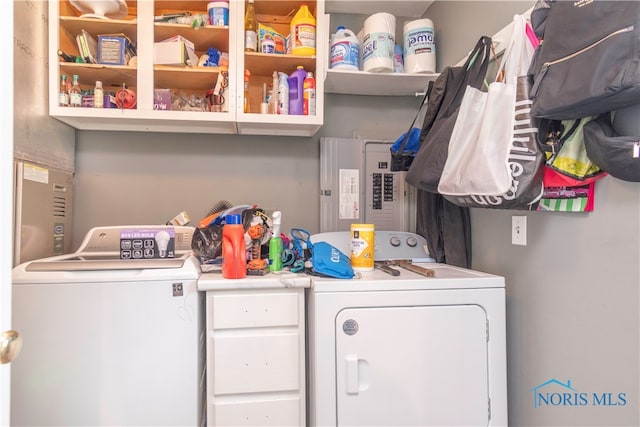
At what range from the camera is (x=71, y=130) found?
1.82 meters

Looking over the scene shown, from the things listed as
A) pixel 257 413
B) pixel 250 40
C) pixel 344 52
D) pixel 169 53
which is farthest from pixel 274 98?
pixel 257 413

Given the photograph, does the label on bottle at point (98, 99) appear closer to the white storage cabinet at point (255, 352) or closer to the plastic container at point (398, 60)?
the white storage cabinet at point (255, 352)

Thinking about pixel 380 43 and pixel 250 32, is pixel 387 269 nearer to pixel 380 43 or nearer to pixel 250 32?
pixel 380 43

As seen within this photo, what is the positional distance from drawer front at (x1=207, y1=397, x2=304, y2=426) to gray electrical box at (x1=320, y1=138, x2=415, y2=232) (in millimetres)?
1004

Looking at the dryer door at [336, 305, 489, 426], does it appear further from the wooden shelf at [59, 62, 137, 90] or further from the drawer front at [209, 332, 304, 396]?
the wooden shelf at [59, 62, 137, 90]

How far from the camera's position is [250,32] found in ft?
5.46

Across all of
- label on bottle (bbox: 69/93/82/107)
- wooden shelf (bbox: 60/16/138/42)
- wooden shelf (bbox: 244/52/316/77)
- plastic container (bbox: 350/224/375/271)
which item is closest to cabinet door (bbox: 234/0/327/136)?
wooden shelf (bbox: 244/52/316/77)

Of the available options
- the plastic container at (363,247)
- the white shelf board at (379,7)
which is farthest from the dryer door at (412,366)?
the white shelf board at (379,7)

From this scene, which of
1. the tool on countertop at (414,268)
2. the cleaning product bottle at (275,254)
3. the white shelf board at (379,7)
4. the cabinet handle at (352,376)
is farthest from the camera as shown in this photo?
the white shelf board at (379,7)

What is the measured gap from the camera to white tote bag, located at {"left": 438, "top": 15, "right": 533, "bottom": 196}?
979mm

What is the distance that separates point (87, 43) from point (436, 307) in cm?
204

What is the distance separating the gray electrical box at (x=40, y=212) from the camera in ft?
4.35

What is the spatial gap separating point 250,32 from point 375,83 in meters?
0.75

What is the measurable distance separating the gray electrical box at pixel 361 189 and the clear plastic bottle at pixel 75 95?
1.29 metres
